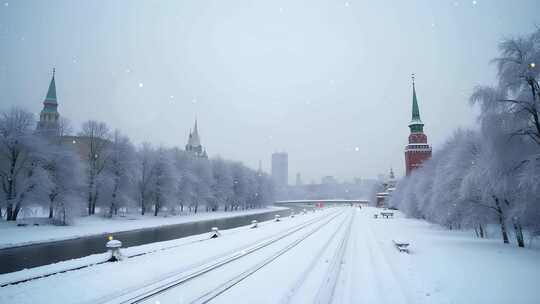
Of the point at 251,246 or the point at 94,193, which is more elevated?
the point at 94,193

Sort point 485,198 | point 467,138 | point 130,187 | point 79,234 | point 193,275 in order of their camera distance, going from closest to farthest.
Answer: point 193,275, point 485,198, point 467,138, point 79,234, point 130,187

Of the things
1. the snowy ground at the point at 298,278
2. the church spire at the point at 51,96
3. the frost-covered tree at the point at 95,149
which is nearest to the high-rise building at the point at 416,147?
the snowy ground at the point at 298,278

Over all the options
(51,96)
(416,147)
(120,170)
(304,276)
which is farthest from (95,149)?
(416,147)

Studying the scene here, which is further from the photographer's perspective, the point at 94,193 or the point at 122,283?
the point at 94,193

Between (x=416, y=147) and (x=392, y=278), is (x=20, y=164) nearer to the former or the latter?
(x=392, y=278)

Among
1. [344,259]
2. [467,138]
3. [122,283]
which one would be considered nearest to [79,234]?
[122,283]

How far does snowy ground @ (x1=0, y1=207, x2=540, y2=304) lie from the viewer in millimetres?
10578

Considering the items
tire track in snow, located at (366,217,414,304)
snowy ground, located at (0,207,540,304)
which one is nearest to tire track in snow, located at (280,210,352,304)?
snowy ground, located at (0,207,540,304)

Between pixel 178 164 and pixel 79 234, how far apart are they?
132ft

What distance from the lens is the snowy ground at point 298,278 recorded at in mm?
10578

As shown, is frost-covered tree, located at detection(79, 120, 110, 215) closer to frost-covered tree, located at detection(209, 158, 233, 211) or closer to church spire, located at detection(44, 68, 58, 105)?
frost-covered tree, located at detection(209, 158, 233, 211)

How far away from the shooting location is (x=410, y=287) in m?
11.8

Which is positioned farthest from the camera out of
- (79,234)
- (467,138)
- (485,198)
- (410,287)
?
(79,234)

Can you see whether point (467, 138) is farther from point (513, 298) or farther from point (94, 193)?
point (94, 193)
